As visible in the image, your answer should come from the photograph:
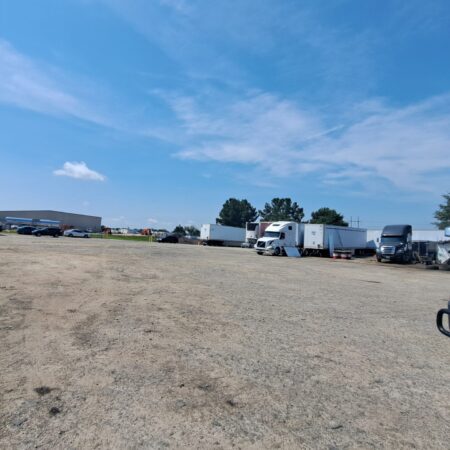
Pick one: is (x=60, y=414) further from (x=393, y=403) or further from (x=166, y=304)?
(x=166, y=304)

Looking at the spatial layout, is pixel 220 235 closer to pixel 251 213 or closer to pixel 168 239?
pixel 168 239

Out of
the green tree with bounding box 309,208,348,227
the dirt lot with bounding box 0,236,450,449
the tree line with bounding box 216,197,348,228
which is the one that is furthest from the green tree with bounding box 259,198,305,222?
the dirt lot with bounding box 0,236,450,449

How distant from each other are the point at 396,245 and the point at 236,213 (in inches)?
4030

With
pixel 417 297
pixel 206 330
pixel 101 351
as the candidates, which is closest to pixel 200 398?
pixel 101 351

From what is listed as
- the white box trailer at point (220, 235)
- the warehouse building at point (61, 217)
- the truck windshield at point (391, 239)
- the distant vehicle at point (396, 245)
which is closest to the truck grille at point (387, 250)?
the distant vehicle at point (396, 245)

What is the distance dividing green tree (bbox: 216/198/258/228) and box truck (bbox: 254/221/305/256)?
93597 millimetres

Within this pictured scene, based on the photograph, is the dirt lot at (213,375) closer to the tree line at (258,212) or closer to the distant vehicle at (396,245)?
the distant vehicle at (396,245)

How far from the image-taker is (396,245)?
35438 millimetres

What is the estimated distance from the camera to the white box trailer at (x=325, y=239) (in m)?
41.0

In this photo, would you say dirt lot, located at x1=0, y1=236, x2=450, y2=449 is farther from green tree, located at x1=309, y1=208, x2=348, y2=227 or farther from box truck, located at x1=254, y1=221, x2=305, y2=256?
green tree, located at x1=309, y1=208, x2=348, y2=227

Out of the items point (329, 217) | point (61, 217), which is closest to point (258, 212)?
point (329, 217)

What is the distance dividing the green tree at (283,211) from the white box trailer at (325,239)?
82132mm

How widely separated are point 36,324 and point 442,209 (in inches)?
3437

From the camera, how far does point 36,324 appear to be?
22.1ft
